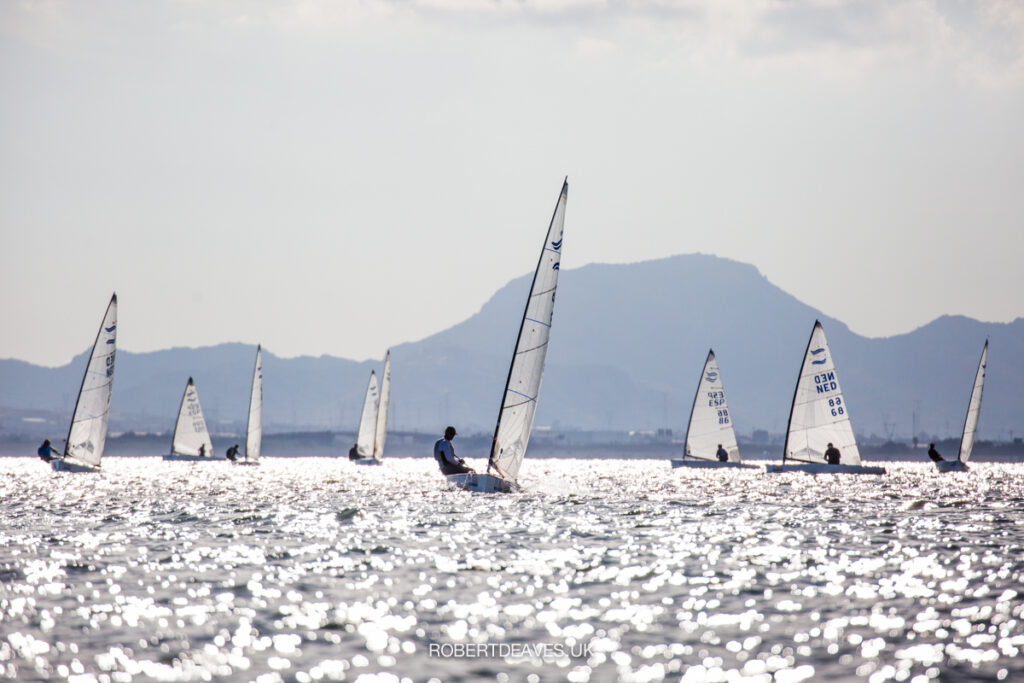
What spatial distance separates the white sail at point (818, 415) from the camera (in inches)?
2218

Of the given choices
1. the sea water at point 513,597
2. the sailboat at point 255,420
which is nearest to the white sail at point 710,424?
the sailboat at point 255,420

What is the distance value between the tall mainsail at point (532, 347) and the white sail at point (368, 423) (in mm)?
46611

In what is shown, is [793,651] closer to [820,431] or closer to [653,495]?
[653,495]

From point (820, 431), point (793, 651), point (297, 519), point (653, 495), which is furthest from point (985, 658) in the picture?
point (820, 431)

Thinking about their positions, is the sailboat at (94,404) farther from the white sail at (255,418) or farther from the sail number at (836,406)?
the sail number at (836,406)

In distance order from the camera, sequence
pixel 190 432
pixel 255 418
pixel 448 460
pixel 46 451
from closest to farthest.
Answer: pixel 448 460 → pixel 46 451 → pixel 255 418 → pixel 190 432

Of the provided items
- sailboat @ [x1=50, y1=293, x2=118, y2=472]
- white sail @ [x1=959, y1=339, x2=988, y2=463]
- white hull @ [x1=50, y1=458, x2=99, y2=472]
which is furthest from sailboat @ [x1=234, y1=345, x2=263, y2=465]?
white sail @ [x1=959, y1=339, x2=988, y2=463]

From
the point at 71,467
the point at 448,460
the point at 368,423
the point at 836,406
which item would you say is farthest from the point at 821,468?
the point at 71,467

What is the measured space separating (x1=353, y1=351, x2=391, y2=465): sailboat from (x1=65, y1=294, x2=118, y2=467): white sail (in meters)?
24.7

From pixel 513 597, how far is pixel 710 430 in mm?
59538

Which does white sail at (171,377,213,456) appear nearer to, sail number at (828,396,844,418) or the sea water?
sail number at (828,396,844,418)

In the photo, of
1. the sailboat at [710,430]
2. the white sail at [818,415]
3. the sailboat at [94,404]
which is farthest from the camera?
the sailboat at [710,430]

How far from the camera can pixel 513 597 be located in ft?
52.0

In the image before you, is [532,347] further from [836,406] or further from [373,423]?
[373,423]
